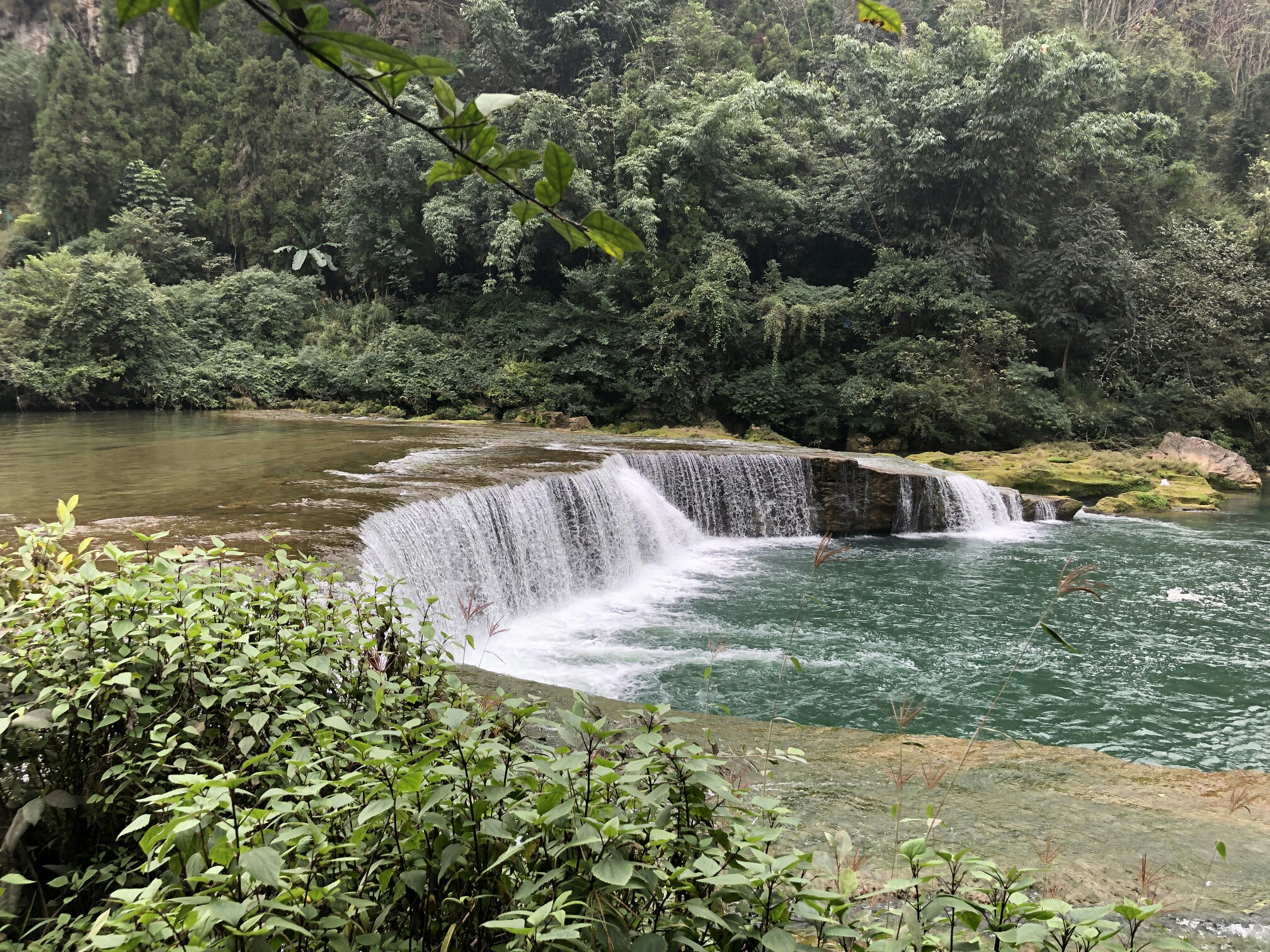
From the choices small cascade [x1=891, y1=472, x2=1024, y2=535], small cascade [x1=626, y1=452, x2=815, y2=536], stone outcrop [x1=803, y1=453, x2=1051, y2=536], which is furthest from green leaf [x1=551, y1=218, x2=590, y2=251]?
small cascade [x1=891, y1=472, x2=1024, y2=535]

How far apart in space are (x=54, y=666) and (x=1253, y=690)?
7.77 metres

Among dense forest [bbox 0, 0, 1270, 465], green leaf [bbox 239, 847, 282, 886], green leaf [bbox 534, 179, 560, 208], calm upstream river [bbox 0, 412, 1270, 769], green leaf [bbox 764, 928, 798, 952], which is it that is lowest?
calm upstream river [bbox 0, 412, 1270, 769]

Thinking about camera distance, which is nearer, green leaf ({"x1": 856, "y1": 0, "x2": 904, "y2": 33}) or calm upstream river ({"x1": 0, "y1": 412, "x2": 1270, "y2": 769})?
green leaf ({"x1": 856, "y1": 0, "x2": 904, "y2": 33})

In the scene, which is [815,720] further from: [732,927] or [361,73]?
[361,73]

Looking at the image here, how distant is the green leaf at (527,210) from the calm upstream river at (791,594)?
3.84 meters

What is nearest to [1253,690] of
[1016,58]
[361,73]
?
[361,73]

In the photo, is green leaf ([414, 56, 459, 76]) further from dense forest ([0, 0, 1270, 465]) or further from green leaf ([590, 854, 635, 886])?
dense forest ([0, 0, 1270, 465])

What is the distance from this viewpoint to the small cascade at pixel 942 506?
1200 centimetres

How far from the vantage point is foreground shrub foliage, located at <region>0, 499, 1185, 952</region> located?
3.95 feet

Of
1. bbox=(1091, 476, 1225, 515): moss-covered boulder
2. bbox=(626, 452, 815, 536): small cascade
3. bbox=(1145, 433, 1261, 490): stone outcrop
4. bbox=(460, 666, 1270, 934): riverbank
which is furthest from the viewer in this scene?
bbox=(1145, 433, 1261, 490): stone outcrop

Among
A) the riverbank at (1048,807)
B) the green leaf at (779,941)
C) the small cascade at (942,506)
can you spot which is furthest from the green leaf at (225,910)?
the small cascade at (942,506)

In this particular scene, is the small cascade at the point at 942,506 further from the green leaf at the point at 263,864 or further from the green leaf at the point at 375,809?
the green leaf at the point at 263,864

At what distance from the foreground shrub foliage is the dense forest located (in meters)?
15.6

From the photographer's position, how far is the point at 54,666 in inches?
73.4
